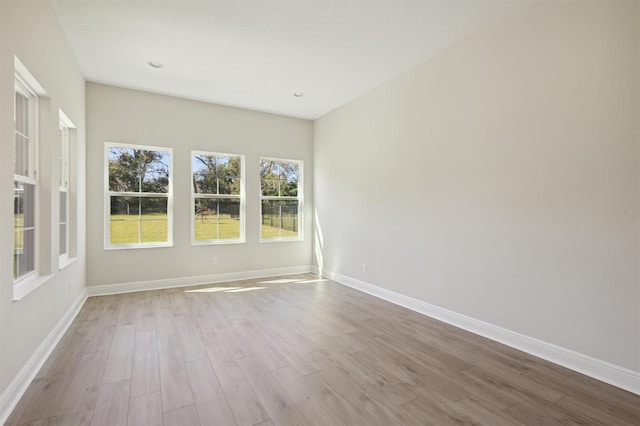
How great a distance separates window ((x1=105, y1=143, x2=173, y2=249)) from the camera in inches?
180

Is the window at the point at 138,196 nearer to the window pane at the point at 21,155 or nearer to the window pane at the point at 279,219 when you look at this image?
the window pane at the point at 279,219

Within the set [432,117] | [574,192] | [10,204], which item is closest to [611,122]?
[574,192]

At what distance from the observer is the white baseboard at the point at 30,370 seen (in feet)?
6.14

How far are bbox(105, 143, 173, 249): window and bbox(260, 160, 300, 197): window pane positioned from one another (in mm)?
1620

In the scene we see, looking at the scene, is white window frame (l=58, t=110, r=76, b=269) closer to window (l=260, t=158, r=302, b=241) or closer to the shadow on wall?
window (l=260, t=158, r=302, b=241)

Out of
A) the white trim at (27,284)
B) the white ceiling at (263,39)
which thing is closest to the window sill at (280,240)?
the white ceiling at (263,39)

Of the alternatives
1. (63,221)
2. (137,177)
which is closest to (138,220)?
(137,177)

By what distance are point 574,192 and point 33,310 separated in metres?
4.42

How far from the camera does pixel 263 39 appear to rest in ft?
10.7

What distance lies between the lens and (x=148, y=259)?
4.75 meters

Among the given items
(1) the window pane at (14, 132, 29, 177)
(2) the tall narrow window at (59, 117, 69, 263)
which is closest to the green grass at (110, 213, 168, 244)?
(2) the tall narrow window at (59, 117, 69, 263)

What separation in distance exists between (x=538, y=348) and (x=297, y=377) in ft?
6.93

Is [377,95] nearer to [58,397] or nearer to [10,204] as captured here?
[10,204]

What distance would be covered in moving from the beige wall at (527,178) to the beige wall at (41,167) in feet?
A: 12.3
